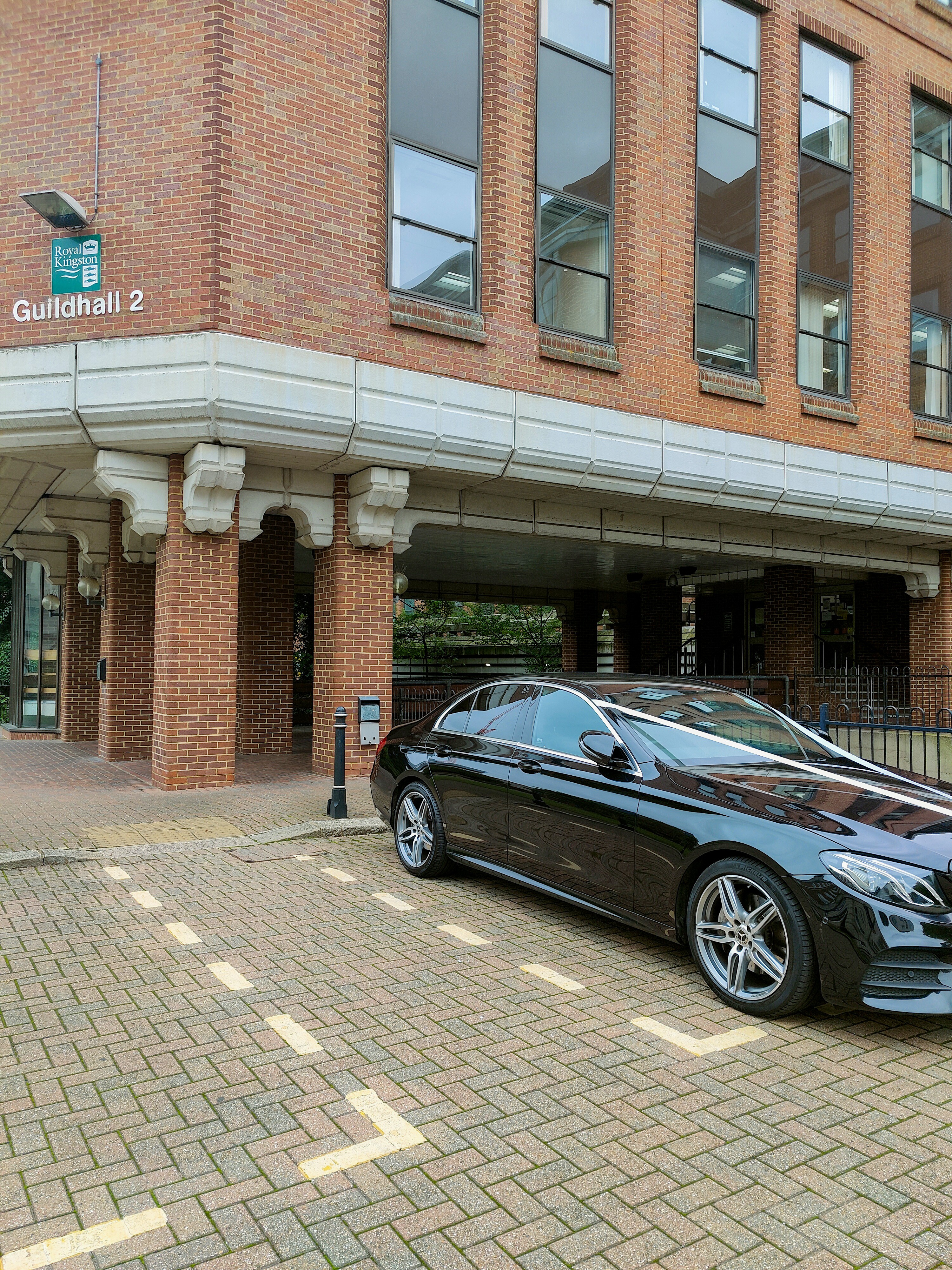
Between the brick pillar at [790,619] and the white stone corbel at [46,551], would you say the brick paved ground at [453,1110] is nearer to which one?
the white stone corbel at [46,551]

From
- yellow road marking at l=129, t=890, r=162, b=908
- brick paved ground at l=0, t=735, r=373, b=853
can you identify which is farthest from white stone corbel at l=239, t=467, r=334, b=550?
yellow road marking at l=129, t=890, r=162, b=908

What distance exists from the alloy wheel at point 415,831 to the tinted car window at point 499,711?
0.71 metres

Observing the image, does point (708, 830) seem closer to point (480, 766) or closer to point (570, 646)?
point (480, 766)

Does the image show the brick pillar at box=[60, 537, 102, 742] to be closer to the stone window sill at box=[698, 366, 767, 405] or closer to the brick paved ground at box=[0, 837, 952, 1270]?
the stone window sill at box=[698, 366, 767, 405]

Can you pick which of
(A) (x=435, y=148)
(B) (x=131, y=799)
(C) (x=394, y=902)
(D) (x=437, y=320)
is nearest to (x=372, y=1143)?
(C) (x=394, y=902)

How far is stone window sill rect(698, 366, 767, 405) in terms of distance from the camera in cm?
1277

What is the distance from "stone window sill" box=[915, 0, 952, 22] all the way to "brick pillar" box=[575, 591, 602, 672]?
15.2m

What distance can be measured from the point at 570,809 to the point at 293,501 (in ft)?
21.8

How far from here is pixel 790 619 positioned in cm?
1866

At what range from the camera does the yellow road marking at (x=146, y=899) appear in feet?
18.2

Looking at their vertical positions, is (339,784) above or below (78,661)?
below

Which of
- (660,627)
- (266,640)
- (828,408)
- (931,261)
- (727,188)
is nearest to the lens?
(266,640)

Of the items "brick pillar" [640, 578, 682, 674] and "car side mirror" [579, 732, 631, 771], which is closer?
"car side mirror" [579, 732, 631, 771]

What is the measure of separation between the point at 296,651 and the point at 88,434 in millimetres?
18061
